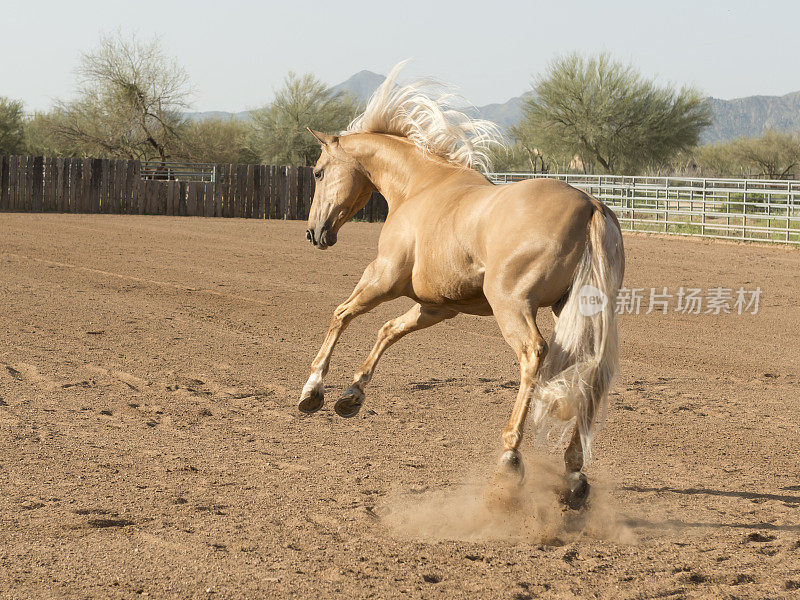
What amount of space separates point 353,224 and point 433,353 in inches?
810

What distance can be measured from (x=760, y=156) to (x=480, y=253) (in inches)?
2509

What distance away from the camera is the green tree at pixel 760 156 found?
60.3 m

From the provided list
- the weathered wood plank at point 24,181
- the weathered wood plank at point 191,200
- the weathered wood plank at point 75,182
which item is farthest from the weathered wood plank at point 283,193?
the weathered wood plank at point 24,181

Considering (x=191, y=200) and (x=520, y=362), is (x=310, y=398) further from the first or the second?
(x=191, y=200)

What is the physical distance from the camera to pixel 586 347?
445 centimetres

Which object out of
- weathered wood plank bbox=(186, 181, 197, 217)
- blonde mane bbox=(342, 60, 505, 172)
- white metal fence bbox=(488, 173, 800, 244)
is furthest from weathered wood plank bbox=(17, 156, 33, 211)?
blonde mane bbox=(342, 60, 505, 172)

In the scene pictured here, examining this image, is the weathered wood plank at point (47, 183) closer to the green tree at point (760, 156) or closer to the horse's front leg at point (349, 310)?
the horse's front leg at point (349, 310)

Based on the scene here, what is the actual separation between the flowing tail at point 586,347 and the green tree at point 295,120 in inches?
1793

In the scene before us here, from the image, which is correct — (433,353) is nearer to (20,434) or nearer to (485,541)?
(20,434)

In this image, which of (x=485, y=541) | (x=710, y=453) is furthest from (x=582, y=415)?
(x=710, y=453)

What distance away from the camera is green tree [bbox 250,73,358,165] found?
163ft

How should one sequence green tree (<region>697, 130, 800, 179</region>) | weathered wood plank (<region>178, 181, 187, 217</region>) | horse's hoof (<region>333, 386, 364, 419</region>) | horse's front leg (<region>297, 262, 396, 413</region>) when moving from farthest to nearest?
1. green tree (<region>697, 130, 800, 179</region>)
2. weathered wood plank (<region>178, 181, 187, 217</region>)
3. horse's hoof (<region>333, 386, 364, 419</region>)
4. horse's front leg (<region>297, 262, 396, 413</region>)

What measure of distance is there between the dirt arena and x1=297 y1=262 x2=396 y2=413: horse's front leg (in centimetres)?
44

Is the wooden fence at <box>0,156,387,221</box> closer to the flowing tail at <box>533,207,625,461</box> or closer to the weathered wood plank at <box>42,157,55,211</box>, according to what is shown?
the weathered wood plank at <box>42,157,55,211</box>
